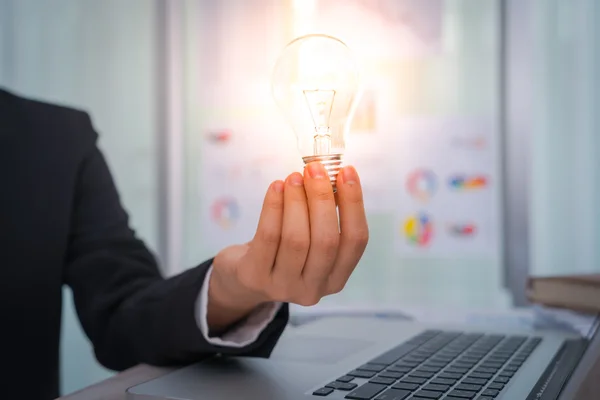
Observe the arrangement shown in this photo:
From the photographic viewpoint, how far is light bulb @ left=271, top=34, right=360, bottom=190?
46cm

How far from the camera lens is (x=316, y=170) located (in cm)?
36

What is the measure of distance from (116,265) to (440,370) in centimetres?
39

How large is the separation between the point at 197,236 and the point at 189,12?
61 cm

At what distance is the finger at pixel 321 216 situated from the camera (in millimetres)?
355

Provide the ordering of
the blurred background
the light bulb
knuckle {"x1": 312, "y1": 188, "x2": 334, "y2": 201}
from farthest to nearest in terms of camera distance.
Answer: the blurred background → the light bulb → knuckle {"x1": 312, "y1": 188, "x2": 334, "y2": 201}

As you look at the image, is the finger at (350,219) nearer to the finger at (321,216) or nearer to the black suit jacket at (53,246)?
the finger at (321,216)

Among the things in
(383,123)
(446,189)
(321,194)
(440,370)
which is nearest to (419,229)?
(446,189)

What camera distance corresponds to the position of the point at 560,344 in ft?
1.83

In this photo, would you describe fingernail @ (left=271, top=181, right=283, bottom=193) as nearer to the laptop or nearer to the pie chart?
the laptop

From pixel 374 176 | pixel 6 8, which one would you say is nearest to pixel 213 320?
pixel 374 176

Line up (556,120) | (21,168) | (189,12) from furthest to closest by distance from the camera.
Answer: (189,12)
(556,120)
(21,168)

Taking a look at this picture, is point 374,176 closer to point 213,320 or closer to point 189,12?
point 189,12

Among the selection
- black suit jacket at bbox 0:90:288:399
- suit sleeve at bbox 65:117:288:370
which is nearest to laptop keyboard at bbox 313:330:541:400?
suit sleeve at bbox 65:117:288:370

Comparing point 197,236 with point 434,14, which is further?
point 197,236
